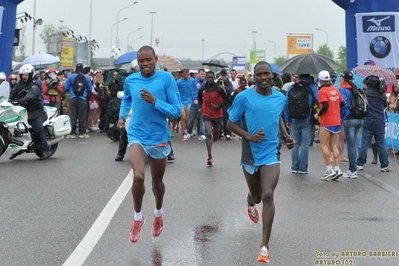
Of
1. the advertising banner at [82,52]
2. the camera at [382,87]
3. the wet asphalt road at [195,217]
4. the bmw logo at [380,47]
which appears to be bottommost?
the wet asphalt road at [195,217]

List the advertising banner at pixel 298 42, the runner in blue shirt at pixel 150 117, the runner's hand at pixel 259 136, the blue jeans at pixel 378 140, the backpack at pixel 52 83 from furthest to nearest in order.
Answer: the advertising banner at pixel 298 42, the backpack at pixel 52 83, the blue jeans at pixel 378 140, the runner in blue shirt at pixel 150 117, the runner's hand at pixel 259 136

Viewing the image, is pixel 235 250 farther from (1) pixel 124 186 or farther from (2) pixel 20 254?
(1) pixel 124 186

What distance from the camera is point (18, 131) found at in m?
16.5

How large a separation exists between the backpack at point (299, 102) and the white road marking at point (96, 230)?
149 inches

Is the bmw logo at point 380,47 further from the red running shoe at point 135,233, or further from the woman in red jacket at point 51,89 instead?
the red running shoe at point 135,233

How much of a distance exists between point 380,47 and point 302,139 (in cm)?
991

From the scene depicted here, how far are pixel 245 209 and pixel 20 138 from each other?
289 inches

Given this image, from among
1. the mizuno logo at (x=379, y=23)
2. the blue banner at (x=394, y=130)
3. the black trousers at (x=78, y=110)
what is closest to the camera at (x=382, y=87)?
the blue banner at (x=394, y=130)

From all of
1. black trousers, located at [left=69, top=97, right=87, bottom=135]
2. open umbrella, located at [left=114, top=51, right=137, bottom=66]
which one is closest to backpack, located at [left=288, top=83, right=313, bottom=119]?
black trousers, located at [left=69, top=97, right=87, bottom=135]

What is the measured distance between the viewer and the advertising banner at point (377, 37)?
2403cm

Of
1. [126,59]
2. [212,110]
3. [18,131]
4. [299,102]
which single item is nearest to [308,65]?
[299,102]

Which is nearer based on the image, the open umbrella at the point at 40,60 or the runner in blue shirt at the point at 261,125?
the runner in blue shirt at the point at 261,125

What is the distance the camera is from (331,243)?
8.42 m

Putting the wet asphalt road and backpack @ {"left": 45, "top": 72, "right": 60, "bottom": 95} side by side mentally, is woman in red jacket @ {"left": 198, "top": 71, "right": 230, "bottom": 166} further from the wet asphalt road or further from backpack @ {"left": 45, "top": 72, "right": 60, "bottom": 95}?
backpack @ {"left": 45, "top": 72, "right": 60, "bottom": 95}
